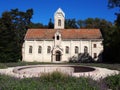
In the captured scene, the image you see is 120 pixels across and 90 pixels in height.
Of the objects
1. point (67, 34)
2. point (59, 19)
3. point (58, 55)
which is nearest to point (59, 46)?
point (58, 55)

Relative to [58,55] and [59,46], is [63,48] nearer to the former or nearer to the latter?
[59,46]

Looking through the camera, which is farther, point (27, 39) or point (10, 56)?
point (27, 39)

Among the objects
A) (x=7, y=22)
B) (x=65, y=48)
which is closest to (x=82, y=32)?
(x=65, y=48)

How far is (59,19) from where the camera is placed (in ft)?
216

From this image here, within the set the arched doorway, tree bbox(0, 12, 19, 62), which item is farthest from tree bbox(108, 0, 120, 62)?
tree bbox(0, 12, 19, 62)

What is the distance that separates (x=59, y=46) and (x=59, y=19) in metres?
9.08

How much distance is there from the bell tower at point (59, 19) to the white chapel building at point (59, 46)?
12.6 feet

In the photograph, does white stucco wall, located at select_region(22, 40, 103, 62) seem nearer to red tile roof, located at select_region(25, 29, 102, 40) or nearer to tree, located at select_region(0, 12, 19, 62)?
red tile roof, located at select_region(25, 29, 102, 40)

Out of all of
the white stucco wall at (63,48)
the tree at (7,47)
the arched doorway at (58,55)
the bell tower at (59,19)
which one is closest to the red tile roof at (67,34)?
the white stucco wall at (63,48)

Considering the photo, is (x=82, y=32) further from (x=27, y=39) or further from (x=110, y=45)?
(x=27, y=39)

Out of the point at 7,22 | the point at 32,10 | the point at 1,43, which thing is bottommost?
the point at 1,43

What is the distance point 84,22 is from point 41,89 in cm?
9185

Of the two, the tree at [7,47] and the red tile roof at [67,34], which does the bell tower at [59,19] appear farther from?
the tree at [7,47]

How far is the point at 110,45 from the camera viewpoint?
56625 mm
